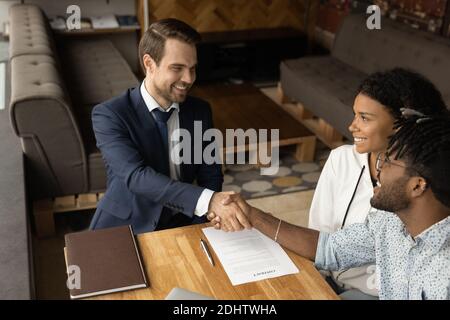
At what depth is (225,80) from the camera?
5.00m

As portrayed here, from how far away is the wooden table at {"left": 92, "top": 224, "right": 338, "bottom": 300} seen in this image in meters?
1.30

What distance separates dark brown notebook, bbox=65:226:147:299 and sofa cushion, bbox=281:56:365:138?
7.62 feet

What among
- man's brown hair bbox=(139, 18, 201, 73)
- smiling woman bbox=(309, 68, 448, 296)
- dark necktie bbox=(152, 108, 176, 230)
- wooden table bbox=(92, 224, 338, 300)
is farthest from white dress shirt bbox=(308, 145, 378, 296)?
man's brown hair bbox=(139, 18, 201, 73)

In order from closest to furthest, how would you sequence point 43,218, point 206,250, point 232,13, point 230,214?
point 206,250 < point 230,214 < point 43,218 < point 232,13

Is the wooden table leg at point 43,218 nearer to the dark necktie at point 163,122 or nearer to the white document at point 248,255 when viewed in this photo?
the dark necktie at point 163,122

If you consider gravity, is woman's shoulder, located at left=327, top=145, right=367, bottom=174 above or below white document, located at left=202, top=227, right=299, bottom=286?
above

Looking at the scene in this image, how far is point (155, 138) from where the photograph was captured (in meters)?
1.83

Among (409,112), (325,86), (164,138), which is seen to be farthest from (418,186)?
(325,86)

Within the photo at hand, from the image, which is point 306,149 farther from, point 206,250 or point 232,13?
point 232,13

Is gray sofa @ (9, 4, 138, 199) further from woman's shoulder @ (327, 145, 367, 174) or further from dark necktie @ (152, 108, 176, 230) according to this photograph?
woman's shoulder @ (327, 145, 367, 174)

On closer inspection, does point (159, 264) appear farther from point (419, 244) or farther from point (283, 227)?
point (419, 244)

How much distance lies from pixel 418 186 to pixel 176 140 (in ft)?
3.07

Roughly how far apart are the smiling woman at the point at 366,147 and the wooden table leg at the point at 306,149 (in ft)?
5.32
